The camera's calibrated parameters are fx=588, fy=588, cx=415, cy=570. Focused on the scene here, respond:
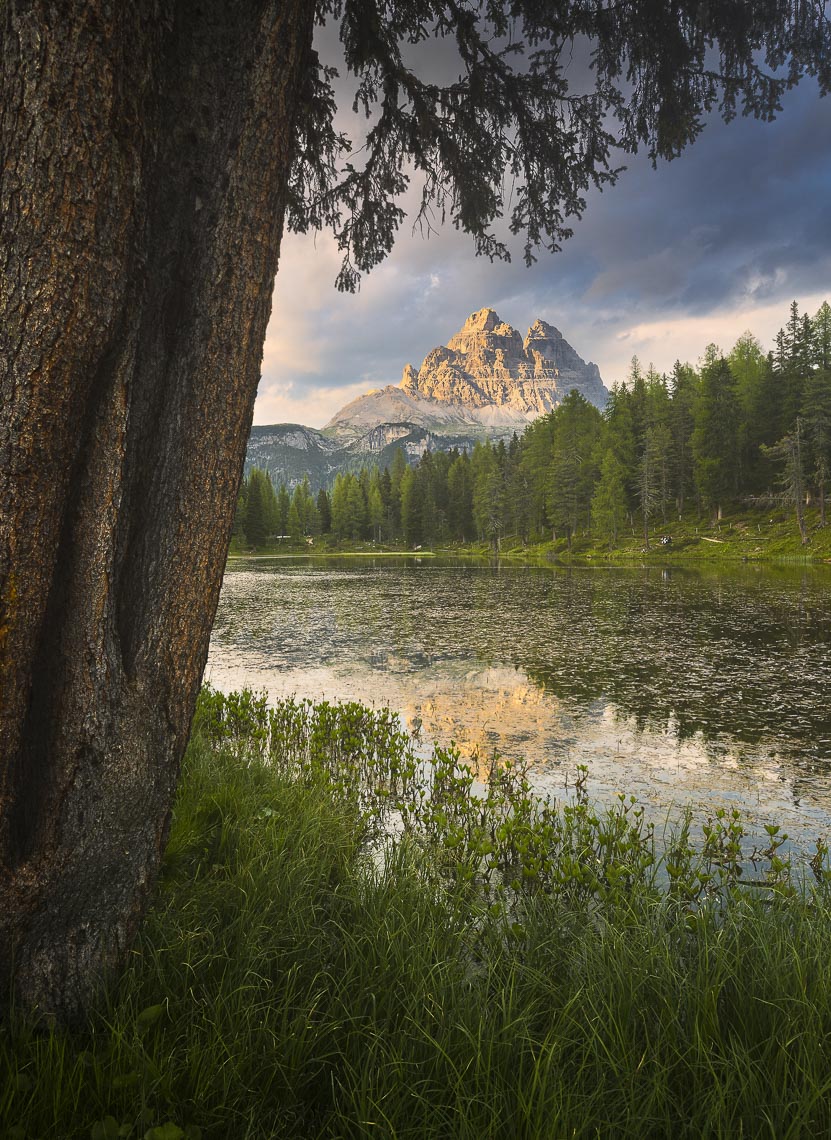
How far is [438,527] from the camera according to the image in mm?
90375

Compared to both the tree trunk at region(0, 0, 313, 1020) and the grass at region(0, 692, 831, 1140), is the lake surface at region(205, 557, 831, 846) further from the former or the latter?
the tree trunk at region(0, 0, 313, 1020)

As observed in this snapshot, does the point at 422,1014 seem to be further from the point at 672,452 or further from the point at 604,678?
the point at 672,452

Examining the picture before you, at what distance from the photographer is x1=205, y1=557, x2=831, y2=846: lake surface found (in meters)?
6.64

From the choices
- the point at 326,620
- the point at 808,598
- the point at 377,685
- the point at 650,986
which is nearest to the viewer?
the point at 650,986

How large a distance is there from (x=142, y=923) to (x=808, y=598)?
24475 mm

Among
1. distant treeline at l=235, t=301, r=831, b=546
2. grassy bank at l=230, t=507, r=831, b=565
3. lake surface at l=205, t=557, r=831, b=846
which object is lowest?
lake surface at l=205, t=557, r=831, b=846

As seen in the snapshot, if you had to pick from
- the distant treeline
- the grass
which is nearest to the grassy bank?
the distant treeline

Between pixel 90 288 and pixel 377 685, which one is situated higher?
pixel 90 288

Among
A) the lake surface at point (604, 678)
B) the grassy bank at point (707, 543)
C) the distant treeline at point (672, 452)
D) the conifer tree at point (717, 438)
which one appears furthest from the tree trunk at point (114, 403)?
the conifer tree at point (717, 438)

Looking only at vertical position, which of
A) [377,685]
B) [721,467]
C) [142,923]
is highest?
[721,467]

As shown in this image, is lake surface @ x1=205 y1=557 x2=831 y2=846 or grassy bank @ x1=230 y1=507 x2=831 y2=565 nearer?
lake surface @ x1=205 y1=557 x2=831 y2=846

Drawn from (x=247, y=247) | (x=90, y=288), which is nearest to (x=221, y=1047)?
(x=90, y=288)

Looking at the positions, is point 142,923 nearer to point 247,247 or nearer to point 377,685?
point 247,247

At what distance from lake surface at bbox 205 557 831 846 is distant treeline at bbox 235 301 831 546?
2847 cm
